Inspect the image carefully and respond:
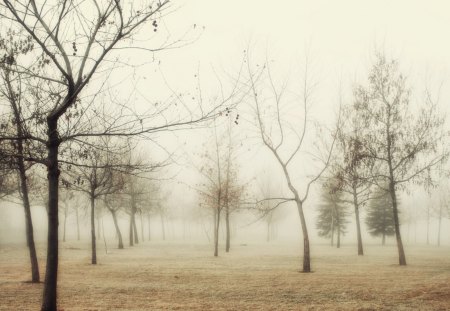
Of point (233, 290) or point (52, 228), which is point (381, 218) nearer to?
point (233, 290)

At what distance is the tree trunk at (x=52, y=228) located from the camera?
805 cm

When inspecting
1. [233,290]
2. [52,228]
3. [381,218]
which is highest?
[52,228]

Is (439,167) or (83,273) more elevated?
(439,167)

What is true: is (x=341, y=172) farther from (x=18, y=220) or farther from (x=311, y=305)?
(x=18, y=220)

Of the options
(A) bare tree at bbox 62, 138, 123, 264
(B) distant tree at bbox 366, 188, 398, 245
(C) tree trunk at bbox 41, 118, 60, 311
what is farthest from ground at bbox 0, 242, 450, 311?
(B) distant tree at bbox 366, 188, 398, 245

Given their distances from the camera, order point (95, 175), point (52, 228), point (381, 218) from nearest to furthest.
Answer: point (52, 228) → point (95, 175) → point (381, 218)

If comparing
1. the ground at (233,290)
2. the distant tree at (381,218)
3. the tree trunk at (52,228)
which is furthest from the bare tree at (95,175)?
the distant tree at (381,218)

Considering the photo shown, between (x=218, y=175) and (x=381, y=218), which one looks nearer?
(x=218, y=175)

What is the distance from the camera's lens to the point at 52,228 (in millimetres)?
8039

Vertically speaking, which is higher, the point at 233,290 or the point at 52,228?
the point at 52,228

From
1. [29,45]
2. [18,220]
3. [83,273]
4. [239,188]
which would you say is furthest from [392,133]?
[18,220]

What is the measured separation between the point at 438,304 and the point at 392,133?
12.0m

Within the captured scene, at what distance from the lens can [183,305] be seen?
1099cm

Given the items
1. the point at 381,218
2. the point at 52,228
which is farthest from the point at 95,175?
the point at 381,218
